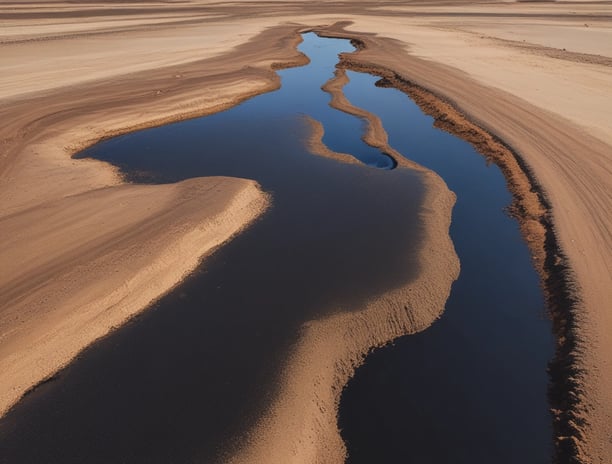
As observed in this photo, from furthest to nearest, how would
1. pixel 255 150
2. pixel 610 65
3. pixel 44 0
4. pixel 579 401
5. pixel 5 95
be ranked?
pixel 44 0
pixel 610 65
pixel 5 95
pixel 255 150
pixel 579 401

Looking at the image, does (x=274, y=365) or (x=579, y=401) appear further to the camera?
(x=274, y=365)

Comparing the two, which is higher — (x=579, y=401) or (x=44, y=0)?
(x=579, y=401)

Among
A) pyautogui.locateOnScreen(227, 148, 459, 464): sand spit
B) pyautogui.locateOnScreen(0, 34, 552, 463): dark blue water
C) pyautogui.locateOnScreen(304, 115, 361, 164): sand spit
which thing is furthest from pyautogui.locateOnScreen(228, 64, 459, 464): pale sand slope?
pyautogui.locateOnScreen(304, 115, 361, 164): sand spit

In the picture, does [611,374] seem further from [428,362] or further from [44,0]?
[44,0]

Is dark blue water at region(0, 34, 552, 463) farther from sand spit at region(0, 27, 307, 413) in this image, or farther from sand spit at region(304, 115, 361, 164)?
sand spit at region(304, 115, 361, 164)

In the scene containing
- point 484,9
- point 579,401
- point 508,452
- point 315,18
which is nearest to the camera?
point 508,452

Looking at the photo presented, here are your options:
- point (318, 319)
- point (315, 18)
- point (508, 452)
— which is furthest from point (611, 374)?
point (315, 18)
